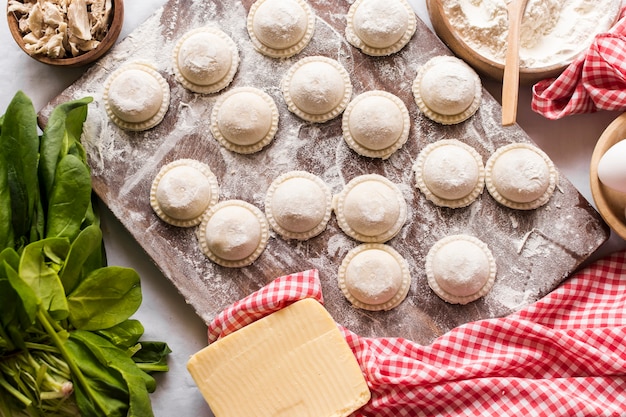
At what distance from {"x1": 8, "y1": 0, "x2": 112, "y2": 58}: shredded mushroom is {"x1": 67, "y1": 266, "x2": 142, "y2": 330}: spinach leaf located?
0.60 meters

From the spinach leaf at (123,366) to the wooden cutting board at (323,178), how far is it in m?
0.25

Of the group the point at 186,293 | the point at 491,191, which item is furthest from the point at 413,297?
the point at 186,293

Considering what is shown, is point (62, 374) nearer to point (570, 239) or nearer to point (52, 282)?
point (52, 282)

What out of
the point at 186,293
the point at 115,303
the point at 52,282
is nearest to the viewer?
the point at 52,282

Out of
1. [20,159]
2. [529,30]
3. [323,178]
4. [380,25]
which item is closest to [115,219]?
Answer: [20,159]

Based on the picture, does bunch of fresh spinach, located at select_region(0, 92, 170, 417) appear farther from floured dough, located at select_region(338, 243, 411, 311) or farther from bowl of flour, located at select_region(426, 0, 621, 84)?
bowl of flour, located at select_region(426, 0, 621, 84)

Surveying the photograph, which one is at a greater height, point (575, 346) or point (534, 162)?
point (534, 162)

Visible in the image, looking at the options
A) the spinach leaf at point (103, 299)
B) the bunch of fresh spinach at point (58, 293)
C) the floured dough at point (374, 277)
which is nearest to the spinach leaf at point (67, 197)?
the bunch of fresh spinach at point (58, 293)

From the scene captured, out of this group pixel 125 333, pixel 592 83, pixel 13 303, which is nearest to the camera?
pixel 13 303

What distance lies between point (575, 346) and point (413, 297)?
0.42 m

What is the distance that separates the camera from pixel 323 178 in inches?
69.3

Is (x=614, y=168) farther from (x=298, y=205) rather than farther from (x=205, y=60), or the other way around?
(x=205, y=60)

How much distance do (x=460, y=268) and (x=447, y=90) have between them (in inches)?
18.2

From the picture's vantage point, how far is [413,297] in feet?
5.71
